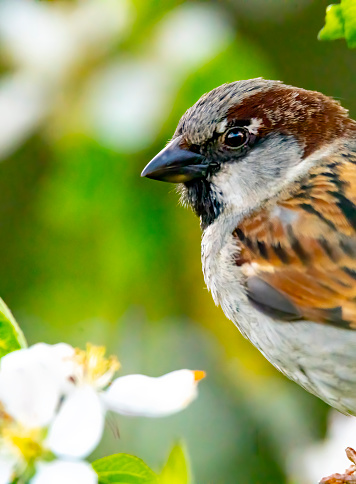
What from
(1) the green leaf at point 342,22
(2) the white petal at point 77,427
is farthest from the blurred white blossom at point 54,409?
(1) the green leaf at point 342,22

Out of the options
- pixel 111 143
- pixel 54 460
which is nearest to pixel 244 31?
pixel 111 143

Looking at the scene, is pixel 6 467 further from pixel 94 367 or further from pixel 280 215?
pixel 280 215

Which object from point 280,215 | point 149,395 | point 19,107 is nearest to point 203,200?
point 280,215

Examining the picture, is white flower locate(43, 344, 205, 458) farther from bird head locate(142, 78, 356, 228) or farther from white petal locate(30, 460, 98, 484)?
bird head locate(142, 78, 356, 228)

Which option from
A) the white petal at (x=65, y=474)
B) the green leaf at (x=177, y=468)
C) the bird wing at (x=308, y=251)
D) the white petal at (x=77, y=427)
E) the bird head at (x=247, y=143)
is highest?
the bird head at (x=247, y=143)

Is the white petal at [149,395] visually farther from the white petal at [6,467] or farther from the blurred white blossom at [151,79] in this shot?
A: the blurred white blossom at [151,79]

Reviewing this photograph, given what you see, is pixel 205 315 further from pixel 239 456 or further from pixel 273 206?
pixel 273 206
